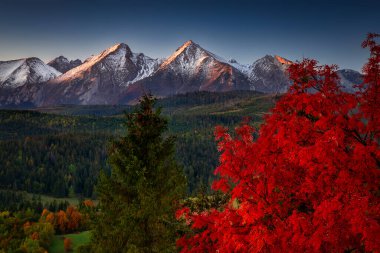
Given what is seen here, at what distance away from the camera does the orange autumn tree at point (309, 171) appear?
1193 cm

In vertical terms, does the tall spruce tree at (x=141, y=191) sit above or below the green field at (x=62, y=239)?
above

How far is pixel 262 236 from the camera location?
12805 millimetres

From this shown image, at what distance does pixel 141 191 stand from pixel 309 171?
47.6 ft

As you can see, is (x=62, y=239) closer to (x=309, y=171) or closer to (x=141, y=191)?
(x=141, y=191)

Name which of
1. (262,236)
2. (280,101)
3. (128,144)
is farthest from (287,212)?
(128,144)

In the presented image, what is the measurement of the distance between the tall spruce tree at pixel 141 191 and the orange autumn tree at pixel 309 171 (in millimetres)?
10434

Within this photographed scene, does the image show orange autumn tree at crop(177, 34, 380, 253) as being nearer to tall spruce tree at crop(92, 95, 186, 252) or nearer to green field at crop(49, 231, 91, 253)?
tall spruce tree at crop(92, 95, 186, 252)

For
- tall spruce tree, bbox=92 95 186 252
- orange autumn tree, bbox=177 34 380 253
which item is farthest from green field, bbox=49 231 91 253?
orange autumn tree, bbox=177 34 380 253

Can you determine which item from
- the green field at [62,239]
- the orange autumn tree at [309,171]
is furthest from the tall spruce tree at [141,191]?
the green field at [62,239]

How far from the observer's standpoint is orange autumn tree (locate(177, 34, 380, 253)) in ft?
39.1

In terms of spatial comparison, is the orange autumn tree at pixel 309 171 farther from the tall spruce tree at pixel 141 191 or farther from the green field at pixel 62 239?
the green field at pixel 62 239

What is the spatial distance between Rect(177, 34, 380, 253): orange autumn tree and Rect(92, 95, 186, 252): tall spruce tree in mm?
10434

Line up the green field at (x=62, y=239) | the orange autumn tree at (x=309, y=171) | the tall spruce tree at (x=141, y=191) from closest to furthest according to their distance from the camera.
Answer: the orange autumn tree at (x=309, y=171) < the tall spruce tree at (x=141, y=191) < the green field at (x=62, y=239)

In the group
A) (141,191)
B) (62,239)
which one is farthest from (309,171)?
(62,239)
